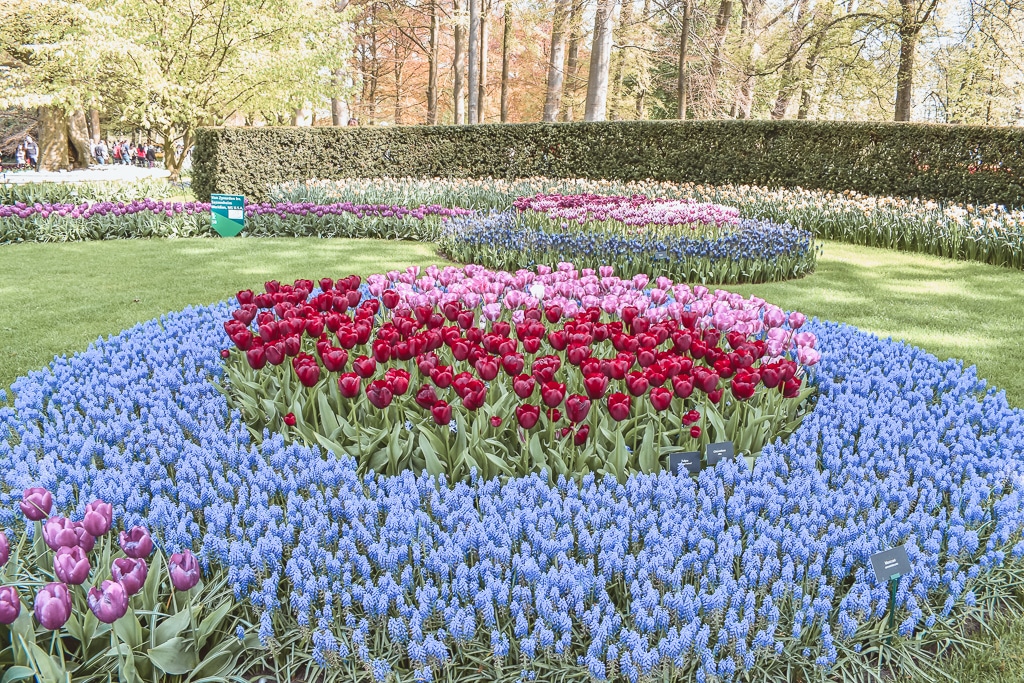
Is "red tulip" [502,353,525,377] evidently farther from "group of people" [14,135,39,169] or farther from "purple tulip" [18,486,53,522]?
"group of people" [14,135,39,169]

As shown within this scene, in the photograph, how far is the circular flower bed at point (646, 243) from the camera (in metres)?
8.14

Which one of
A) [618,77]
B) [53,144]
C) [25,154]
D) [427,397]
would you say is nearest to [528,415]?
[427,397]

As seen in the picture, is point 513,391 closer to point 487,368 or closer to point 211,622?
point 487,368

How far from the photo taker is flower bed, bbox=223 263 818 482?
293 cm

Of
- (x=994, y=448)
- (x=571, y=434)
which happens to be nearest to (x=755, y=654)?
(x=571, y=434)

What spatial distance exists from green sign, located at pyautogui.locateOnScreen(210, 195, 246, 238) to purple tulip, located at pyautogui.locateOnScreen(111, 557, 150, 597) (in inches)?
393

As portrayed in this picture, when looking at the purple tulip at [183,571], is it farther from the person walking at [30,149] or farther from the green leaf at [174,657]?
the person walking at [30,149]

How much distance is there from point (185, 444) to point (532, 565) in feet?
5.36

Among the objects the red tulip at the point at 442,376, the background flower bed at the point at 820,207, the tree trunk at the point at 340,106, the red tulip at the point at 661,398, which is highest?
the tree trunk at the point at 340,106

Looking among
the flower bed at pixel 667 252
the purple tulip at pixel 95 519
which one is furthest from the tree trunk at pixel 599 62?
the purple tulip at pixel 95 519

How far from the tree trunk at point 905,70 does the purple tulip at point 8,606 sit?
20.1 meters

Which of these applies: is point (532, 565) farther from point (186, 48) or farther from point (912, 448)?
point (186, 48)

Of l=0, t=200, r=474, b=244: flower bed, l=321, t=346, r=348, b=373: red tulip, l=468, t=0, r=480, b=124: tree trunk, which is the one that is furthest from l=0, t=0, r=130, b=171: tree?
l=321, t=346, r=348, b=373: red tulip

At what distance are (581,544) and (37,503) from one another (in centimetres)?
156
